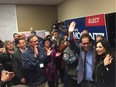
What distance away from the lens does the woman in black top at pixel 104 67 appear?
6.71 feet

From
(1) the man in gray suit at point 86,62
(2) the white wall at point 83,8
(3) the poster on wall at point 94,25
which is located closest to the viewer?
(1) the man in gray suit at point 86,62

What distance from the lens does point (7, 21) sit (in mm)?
6934

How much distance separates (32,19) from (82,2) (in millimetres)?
2687

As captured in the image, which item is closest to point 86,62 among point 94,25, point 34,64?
point 34,64

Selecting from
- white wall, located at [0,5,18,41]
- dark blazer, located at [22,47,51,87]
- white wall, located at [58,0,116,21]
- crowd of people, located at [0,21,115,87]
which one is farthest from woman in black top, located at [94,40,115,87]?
white wall, located at [0,5,18,41]

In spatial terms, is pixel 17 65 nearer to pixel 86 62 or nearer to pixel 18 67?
pixel 18 67

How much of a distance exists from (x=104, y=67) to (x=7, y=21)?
559 centimetres

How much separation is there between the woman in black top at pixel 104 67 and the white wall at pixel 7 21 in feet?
17.5

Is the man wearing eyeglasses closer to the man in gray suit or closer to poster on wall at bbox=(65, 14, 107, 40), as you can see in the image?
the man in gray suit

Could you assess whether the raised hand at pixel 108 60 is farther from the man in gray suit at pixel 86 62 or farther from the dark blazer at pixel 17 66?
the dark blazer at pixel 17 66

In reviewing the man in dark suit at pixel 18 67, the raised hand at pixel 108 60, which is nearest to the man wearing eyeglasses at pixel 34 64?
the man in dark suit at pixel 18 67

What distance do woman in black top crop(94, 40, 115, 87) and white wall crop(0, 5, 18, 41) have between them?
17.5 ft

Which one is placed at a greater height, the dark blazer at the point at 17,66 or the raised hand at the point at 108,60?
the raised hand at the point at 108,60

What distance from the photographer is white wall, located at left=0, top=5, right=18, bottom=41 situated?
6824mm
